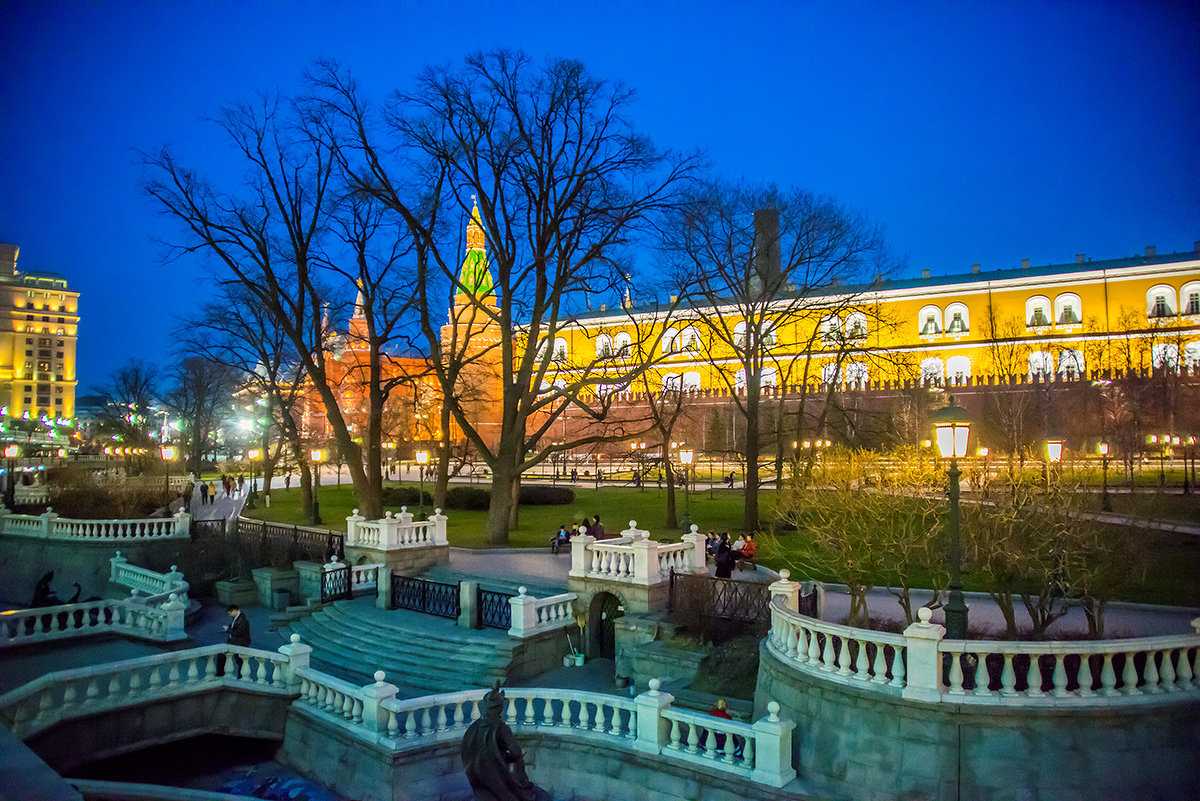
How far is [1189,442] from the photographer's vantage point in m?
41.1

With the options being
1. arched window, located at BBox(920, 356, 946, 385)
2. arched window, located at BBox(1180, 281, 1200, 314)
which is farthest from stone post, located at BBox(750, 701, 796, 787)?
arched window, located at BBox(1180, 281, 1200, 314)

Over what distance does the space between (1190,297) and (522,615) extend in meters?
62.6

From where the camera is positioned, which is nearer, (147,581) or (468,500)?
(147,581)

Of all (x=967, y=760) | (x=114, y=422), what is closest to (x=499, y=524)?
(x=967, y=760)

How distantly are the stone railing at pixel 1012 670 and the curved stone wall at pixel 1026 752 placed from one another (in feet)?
0.37

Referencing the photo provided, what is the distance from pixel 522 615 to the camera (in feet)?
44.3

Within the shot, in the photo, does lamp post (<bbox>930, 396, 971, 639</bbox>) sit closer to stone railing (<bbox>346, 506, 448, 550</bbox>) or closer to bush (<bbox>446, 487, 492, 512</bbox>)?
stone railing (<bbox>346, 506, 448, 550</bbox>)

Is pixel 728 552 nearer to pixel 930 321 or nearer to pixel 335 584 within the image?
pixel 335 584

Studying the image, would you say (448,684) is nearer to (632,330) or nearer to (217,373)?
(217,373)

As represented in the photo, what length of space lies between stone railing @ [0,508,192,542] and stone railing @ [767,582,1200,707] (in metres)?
21.2

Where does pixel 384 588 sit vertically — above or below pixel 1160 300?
below

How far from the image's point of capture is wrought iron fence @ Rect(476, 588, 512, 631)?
14.3m

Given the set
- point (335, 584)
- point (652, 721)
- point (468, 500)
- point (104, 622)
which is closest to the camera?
point (652, 721)

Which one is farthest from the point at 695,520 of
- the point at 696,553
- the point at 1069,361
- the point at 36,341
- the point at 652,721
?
the point at 36,341
